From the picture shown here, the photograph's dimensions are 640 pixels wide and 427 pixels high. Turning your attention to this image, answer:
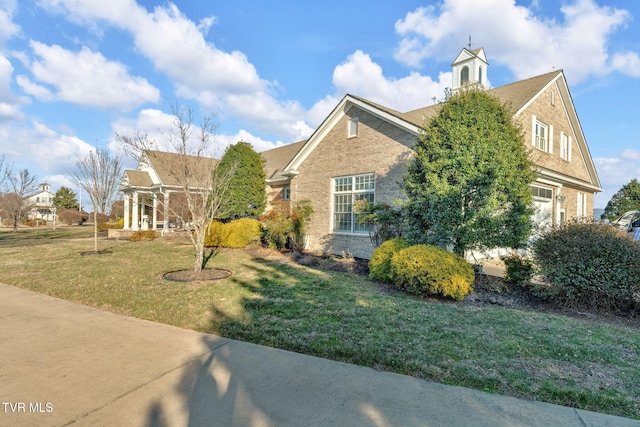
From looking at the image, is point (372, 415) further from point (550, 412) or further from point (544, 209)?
point (544, 209)

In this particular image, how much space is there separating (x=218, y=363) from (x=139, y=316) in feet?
8.40

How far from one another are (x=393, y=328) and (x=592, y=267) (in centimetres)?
434

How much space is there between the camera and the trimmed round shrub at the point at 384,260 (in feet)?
27.7

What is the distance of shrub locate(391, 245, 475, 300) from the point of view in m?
6.82

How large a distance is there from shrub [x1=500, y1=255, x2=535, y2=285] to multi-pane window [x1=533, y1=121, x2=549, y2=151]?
25.5 ft

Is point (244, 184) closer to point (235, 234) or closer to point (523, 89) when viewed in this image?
point (235, 234)

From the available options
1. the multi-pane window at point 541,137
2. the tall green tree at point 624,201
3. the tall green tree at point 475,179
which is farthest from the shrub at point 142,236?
the tall green tree at point 624,201

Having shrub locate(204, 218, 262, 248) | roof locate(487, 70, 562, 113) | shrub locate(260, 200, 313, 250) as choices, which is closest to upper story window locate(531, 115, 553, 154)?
roof locate(487, 70, 562, 113)

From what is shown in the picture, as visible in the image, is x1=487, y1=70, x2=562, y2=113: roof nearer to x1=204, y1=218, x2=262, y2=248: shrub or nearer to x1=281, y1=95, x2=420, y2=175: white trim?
x1=281, y1=95, x2=420, y2=175: white trim

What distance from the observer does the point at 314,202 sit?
1459cm

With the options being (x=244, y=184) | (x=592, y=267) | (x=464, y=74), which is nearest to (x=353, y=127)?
(x=244, y=184)

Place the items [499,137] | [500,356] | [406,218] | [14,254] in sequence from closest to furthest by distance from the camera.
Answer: [500,356]
[499,137]
[406,218]
[14,254]

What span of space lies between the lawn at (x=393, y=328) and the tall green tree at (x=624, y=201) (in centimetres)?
2810

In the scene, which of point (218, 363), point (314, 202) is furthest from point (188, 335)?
point (314, 202)
